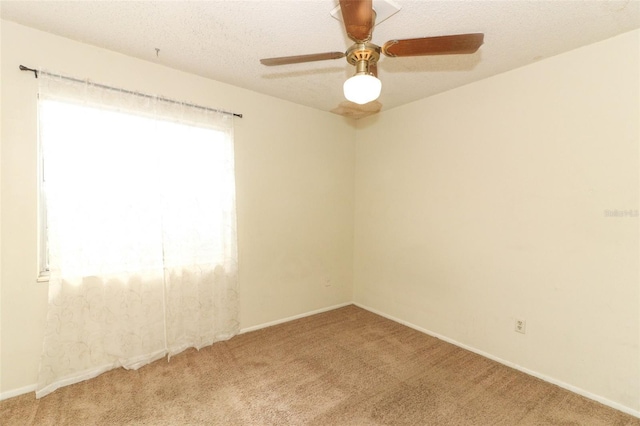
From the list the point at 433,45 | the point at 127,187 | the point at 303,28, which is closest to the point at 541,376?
the point at 433,45

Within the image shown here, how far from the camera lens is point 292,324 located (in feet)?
10.7

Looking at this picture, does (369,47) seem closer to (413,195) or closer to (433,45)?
(433,45)

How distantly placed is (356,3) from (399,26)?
86cm

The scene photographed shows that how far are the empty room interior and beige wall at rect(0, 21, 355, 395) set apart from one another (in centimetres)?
1

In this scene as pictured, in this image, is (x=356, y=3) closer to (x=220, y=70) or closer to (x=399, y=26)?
(x=399, y=26)

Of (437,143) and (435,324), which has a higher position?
(437,143)

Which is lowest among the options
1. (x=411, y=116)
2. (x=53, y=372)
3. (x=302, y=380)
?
(x=302, y=380)

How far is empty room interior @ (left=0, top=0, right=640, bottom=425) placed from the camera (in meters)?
1.88

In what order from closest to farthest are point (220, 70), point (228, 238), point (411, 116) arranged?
point (220, 70)
point (228, 238)
point (411, 116)

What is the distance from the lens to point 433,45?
55.2 inches

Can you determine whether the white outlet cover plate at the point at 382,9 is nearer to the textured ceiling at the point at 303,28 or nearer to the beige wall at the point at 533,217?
the textured ceiling at the point at 303,28

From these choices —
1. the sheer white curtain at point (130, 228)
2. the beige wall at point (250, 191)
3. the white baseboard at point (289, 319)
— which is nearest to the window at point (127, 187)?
the sheer white curtain at point (130, 228)

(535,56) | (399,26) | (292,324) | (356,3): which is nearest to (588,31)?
(535,56)

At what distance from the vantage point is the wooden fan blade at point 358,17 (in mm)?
1188
